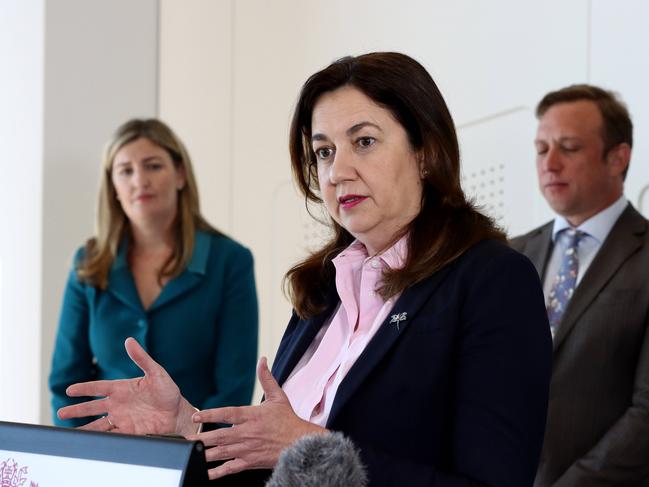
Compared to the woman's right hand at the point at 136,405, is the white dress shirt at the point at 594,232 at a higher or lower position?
higher

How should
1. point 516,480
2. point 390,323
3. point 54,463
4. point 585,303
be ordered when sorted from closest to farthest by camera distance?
point 54,463
point 516,480
point 390,323
point 585,303

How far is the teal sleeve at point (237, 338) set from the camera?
338cm

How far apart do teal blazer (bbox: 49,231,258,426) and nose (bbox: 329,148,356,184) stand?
170 cm

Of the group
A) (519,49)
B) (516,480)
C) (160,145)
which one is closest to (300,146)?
(516,480)

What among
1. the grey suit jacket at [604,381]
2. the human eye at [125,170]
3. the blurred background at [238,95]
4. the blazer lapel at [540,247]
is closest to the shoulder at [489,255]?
the grey suit jacket at [604,381]

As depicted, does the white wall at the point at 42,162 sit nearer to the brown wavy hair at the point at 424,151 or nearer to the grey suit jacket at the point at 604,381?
the grey suit jacket at the point at 604,381

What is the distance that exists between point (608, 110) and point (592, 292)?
0.62 m

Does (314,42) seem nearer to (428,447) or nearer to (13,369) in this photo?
(13,369)

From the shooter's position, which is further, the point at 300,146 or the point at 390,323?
the point at 300,146

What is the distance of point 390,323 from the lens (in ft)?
5.57

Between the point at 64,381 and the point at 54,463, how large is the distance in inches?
94.9

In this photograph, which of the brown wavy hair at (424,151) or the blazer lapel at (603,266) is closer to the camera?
the brown wavy hair at (424,151)

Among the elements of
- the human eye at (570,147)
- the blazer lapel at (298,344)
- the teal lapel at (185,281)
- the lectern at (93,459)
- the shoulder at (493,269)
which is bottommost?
the lectern at (93,459)

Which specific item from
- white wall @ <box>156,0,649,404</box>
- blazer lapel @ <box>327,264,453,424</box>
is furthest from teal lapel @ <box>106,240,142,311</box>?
blazer lapel @ <box>327,264,453,424</box>
